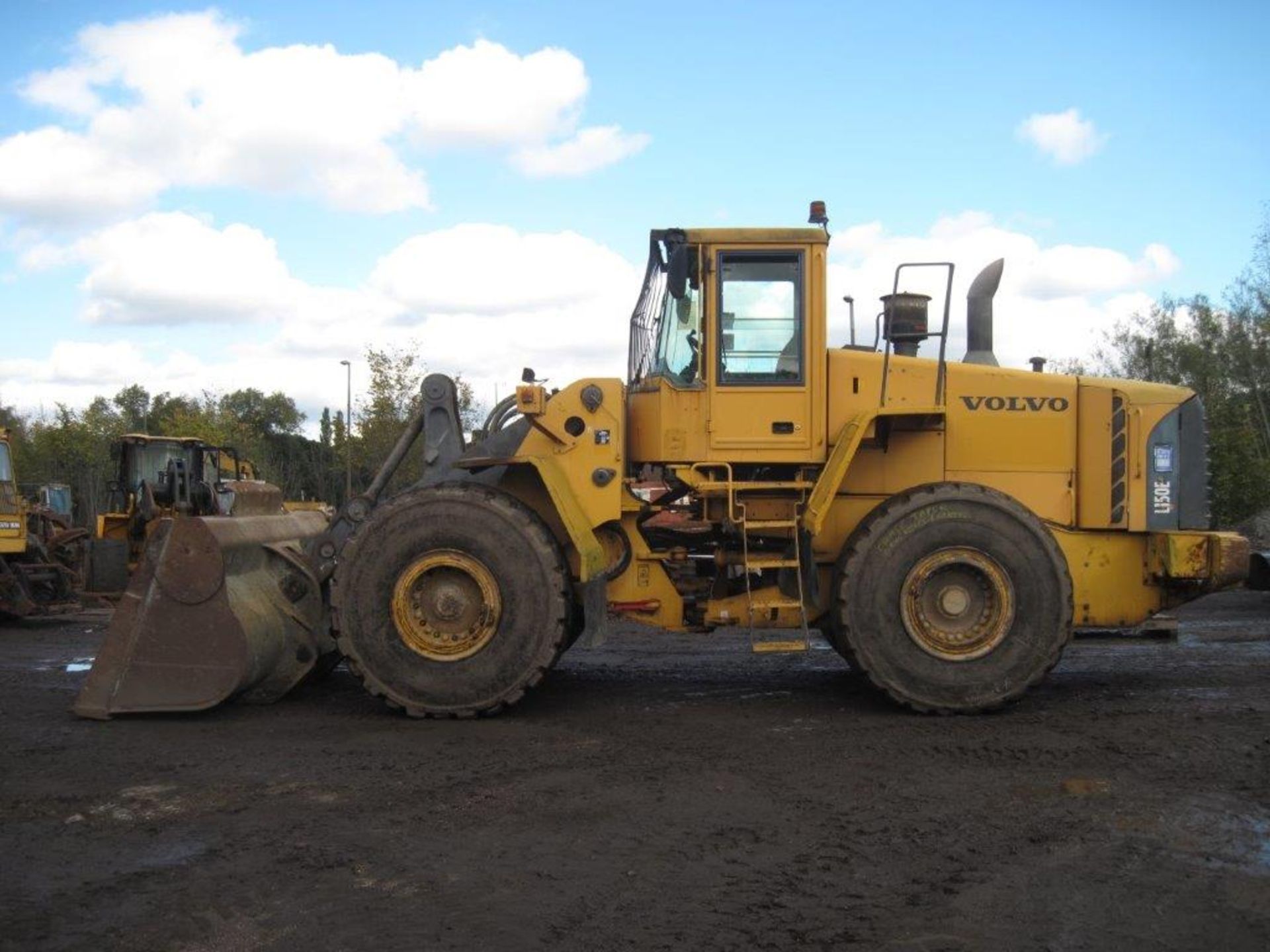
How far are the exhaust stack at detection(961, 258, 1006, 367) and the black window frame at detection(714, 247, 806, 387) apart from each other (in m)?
1.59

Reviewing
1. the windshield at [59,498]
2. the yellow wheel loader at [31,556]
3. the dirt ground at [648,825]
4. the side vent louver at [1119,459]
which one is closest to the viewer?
the dirt ground at [648,825]

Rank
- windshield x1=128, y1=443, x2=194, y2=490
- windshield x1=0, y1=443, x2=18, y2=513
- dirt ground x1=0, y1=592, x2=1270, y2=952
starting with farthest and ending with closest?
windshield x1=128, y1=443, x2=194, y2=490 < windshield x1=0, y1=443, x2=18, y2=513 < dirt ground x1=0, y1=592, x2=1270, y2=952

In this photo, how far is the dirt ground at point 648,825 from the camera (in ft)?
13.0

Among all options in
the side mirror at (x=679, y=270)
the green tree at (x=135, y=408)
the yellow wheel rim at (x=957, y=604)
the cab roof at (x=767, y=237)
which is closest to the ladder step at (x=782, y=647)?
the yellow wheel rim at (x=957, y=604)

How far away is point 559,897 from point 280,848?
1.32m

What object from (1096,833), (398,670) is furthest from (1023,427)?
(398,670)

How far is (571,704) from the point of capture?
25.6 feet

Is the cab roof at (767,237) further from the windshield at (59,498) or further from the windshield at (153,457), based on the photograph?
the windshield at (59,498)

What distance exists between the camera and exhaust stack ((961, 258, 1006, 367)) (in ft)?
27.5

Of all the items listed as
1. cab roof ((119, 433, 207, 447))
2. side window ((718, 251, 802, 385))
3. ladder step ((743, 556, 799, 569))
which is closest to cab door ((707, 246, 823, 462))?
side window ((718, 251, 802, 385))

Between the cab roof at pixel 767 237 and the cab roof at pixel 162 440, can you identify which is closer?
the cab roof at pixel 767 237

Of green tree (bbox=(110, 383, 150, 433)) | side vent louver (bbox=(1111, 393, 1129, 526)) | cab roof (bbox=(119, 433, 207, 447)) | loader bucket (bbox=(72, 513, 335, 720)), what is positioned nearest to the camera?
loader bucket (bbox=(72, 513, 335, 720))

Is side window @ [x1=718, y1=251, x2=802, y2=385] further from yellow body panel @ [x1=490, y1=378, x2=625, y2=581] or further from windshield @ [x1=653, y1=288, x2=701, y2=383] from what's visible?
yellow body panel @ [x1=490, y1=378, x2=625, y2=581]

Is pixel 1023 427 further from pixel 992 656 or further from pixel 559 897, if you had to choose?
pixel 559 897
